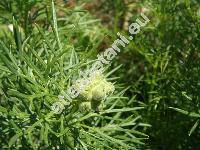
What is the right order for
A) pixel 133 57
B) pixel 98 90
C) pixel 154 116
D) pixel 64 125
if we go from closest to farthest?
pixel 98 90, pixel 64 125, pixel 154 116, pixel 133 57

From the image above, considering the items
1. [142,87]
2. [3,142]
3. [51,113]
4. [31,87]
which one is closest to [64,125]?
[51,113]

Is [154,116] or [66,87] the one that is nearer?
[66,87]

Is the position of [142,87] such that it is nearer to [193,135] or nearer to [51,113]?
[193,135]

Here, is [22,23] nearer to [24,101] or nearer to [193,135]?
[24,101]

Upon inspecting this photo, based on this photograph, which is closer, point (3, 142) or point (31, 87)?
point (31, 87)

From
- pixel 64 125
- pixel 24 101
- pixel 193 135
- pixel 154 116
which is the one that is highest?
pixel 24 101

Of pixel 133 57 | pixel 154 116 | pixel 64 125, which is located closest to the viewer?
pixel 64 125

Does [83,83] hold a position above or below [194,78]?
above

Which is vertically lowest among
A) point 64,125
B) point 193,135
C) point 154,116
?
point 193,135

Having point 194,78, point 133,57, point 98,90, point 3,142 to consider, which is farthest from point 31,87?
point 133,57
